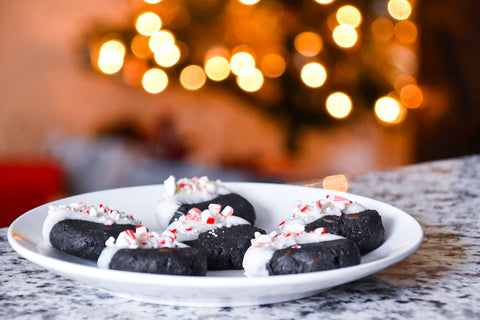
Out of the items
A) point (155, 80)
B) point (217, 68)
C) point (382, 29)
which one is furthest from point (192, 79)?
point (382, 29)

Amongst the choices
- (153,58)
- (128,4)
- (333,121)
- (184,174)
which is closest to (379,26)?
(333,121)

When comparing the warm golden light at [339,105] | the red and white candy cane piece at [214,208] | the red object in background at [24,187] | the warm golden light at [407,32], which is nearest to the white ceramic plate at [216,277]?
the red and white candy cane piece at [214,208]

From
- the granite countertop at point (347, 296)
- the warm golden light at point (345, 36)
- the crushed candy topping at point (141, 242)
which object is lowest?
the granite countertop at point (347, 296)

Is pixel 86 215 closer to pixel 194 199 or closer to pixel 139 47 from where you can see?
pixel 194 199

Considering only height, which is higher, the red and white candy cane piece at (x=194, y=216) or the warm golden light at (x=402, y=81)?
the warm golden light at (x=402, y=81)

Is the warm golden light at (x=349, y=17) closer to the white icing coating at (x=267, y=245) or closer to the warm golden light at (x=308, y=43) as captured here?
the warm golden light at (x=308, y=43)

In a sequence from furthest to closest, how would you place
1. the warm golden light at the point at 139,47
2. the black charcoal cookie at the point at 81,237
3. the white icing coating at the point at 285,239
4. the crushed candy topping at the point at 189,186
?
1. the warm golden light at the point at 139,47
2. the crushed candy topping at the point at 189,186
3. the black charcoal cookie at the point at 81,237
4. the white icing coating at the point at 285,239

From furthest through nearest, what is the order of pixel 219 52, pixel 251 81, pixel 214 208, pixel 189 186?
pixel 251 81, pixel 219 52, pixel 189 186, pixel 214 208
